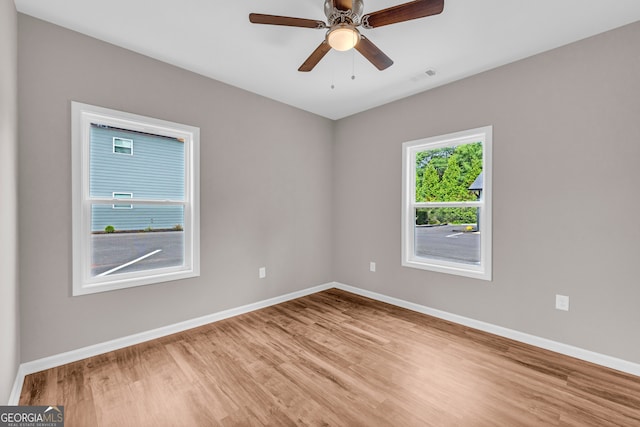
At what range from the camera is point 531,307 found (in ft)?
8.64

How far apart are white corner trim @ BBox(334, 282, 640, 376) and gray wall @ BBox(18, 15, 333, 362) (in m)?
1.54

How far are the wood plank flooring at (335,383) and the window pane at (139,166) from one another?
146 centimetres

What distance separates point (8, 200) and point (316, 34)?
2463mm

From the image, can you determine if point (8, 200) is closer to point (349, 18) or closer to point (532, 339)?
point (349, 18)

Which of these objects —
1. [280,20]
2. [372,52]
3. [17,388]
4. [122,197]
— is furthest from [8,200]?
[372,52]

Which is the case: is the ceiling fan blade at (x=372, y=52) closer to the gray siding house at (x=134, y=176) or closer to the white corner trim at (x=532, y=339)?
the gray siding house at (x=134, y=176)

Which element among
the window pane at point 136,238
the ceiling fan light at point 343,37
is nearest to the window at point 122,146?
Result: the window pane at point 136,238

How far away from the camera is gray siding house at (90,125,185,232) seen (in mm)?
2484

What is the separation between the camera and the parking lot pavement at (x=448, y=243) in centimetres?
310

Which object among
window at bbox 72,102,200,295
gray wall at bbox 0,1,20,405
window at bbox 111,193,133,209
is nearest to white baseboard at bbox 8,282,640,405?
gray wall at bbox 0,1,20,405

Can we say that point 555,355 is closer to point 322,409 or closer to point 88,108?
point 322,409

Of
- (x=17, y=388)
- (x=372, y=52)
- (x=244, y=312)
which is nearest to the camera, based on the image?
(x=17, y=388)

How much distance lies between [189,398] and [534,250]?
3.12 meters

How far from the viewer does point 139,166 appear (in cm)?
271
